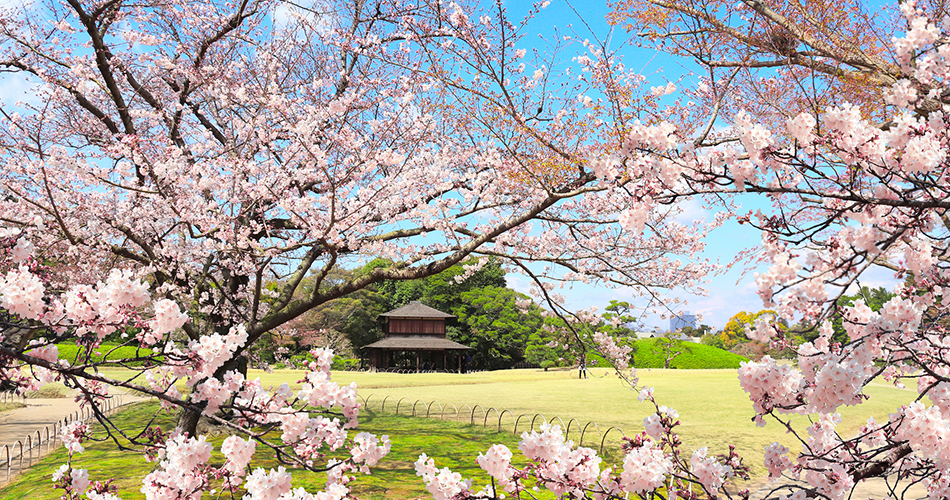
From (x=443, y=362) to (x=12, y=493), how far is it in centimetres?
2913

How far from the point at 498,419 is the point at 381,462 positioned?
512 centimetres

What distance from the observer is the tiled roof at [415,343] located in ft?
108

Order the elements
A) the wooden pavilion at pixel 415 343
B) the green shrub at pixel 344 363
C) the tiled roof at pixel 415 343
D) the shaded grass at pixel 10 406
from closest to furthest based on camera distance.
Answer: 1. the shaded grass at pixel 10 406
2. the tiled roof at pixel 415 343
3. the wooden pavilion at pixel 415 343
4. the green shrub at pixel 344 363

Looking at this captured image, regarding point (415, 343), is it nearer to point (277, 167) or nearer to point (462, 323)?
point (462, 323)

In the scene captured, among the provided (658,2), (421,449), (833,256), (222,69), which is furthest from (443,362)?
(833,256)

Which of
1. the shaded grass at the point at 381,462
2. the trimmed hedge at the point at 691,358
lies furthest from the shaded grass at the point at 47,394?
the trimmed hedge at the point at 691,358

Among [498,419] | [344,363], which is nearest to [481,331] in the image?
[344,363]

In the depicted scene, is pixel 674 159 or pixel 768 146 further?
pixel 674 159

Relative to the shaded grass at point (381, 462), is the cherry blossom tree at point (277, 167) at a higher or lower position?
higher

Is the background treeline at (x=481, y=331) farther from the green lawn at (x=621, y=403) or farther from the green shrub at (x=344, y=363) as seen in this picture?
the green lawn at (x=621, y=403)

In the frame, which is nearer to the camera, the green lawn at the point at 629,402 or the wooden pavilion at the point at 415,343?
the green lawn at the point at 629,402

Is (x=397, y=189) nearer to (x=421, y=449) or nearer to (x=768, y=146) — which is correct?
(x=421, y=449)

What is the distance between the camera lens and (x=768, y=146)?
2639 millimetres

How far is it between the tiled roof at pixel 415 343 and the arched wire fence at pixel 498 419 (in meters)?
14.5
